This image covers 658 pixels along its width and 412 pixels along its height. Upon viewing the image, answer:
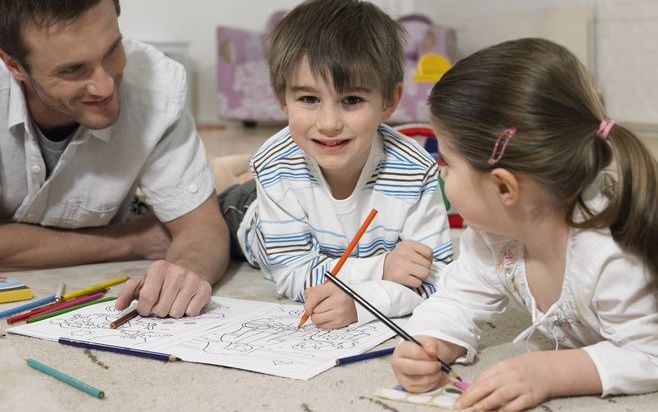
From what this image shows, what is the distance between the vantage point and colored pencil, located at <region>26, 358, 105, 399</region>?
1038mm

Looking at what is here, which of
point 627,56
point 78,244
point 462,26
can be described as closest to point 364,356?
point 78,244

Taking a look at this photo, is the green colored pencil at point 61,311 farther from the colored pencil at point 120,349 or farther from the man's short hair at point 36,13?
the man's short hair at point 36,13

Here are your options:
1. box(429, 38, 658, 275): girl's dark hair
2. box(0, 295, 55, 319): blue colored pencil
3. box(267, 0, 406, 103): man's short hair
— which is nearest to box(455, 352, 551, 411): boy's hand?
box(429, 38, 658, 275): girl's dark hair

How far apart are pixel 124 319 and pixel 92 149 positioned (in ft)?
1.64

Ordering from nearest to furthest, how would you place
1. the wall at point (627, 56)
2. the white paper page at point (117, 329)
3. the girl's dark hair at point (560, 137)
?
the girl's dark hair at point (560, 137) → the white paper page at point (117, 329) → the wall at point (627, 56)

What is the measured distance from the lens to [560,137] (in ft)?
3.11

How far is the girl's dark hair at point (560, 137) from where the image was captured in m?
0.94

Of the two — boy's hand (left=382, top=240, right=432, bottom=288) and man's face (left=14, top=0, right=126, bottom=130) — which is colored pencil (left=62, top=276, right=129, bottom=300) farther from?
boy's hand (left=382, top=240, right=432, bottom=288)

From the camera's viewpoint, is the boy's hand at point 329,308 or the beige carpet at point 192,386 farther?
the boy's hand at point 329,308

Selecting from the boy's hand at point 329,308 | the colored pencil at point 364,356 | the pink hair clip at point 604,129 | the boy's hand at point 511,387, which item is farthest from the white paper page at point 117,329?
the pink hair clip at point 604,129

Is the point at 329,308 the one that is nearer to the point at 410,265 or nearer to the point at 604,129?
the point at 410,265

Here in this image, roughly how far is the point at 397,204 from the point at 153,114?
1.76ft

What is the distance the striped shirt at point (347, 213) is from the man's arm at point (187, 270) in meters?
0.14

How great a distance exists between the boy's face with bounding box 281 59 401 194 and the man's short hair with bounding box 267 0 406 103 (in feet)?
0.05
